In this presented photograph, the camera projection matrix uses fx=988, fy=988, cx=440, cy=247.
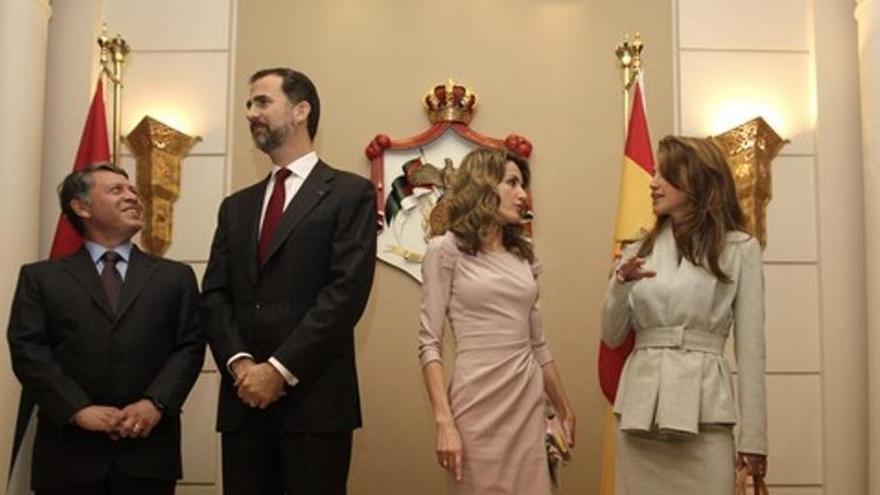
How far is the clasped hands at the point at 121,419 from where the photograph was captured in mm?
2842

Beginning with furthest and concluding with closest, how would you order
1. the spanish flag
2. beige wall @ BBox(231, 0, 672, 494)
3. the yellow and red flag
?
beige wall @ BBox(231, 0, 672, 494), the spanish flag, the yellow and red flag

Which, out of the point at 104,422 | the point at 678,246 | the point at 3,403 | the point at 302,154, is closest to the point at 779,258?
the point at 678,246

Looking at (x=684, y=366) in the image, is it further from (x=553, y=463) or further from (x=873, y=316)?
(x=873, y=316)

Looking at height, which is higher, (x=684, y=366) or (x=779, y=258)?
(x=779, y=258)

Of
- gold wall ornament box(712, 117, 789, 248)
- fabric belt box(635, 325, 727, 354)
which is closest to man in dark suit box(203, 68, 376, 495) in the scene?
fabric belt box(635, 325, 727, 354)

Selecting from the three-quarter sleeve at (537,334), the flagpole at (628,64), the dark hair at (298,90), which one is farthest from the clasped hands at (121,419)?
the flagpole at (628,64)

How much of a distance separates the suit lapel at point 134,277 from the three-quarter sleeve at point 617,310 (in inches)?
56.8

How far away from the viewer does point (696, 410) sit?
2.46 m

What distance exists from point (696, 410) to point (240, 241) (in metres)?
1.34

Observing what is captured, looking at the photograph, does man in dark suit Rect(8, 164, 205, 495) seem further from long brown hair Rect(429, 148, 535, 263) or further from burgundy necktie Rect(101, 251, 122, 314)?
long brown hair Rect(429, 148, 535, 263)

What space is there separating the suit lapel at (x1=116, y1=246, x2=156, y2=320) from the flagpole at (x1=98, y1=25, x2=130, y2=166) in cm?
117

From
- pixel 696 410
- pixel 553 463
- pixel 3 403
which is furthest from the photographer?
pixel 3 403

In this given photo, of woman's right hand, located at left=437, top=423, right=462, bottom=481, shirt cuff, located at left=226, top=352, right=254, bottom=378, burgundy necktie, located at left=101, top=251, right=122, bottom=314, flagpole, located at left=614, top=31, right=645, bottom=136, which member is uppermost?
flagpole, located at left=614, top=31, right=645, bottom=136

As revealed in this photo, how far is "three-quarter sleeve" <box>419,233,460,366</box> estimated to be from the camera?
9.12 feet
